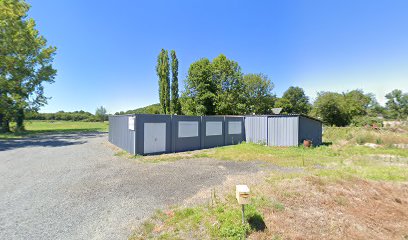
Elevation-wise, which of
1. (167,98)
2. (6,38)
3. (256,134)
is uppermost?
(6,38)

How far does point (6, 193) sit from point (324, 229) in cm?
884

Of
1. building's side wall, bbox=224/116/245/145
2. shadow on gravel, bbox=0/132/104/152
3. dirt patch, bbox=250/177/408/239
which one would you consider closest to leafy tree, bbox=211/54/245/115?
building's side wall, bbox=224/116/245/145

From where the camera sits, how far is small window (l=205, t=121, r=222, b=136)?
50.0 feet

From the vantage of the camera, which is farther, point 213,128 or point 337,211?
point 213,128

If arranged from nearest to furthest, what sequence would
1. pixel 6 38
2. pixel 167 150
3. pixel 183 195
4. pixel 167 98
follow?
pixel 183 195, pixel 167 150, pixel 6 38, pixel 167 98

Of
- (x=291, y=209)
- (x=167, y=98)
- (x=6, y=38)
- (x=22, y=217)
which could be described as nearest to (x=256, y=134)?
(x=291, y=209)

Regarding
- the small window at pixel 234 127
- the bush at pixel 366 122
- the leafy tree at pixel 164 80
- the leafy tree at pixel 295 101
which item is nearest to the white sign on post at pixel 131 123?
the small window at pixel 234 127

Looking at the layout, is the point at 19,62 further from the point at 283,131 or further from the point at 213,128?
the point at 283,131

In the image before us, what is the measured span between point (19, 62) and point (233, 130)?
27.4m

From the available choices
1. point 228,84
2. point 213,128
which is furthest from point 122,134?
point 228,84

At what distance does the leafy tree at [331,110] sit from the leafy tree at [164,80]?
27427 mm

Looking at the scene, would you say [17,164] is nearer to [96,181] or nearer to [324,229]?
[96,181]

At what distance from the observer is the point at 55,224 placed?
4086 mm

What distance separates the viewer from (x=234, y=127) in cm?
1720
